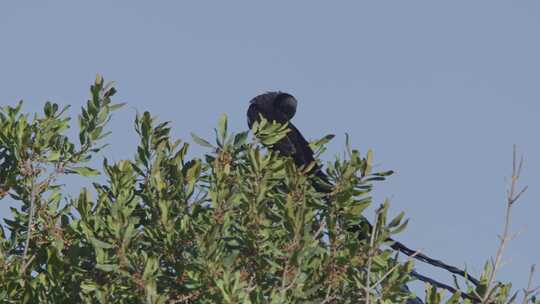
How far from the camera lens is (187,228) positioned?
1225cm

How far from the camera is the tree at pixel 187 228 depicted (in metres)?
11.7

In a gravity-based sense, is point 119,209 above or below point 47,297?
above

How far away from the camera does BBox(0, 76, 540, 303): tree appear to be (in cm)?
1174

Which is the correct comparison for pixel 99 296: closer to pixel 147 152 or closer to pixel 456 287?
pixel 147 152

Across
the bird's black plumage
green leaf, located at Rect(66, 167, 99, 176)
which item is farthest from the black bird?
green leaf, located at Rect(66, 167, 99, 176)

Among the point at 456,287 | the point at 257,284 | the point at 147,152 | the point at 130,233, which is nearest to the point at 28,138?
the point at 147,152

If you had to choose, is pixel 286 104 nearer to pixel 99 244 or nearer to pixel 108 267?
pixel 99 244

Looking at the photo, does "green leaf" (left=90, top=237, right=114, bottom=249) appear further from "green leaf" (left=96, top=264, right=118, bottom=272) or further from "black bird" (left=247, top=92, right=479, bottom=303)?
"black bird" (left=247, top=92, right=479, bottom=303)

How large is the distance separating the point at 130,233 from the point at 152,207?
30.4 inches

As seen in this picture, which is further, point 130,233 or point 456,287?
point 456,287

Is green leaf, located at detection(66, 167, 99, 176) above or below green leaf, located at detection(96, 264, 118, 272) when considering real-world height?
above

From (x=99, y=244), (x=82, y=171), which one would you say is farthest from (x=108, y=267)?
(x=82, y=171)

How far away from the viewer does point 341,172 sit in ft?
41.1

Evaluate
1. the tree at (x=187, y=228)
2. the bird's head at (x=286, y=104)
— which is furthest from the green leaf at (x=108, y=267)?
the bird's head at (x=286, y=104)
